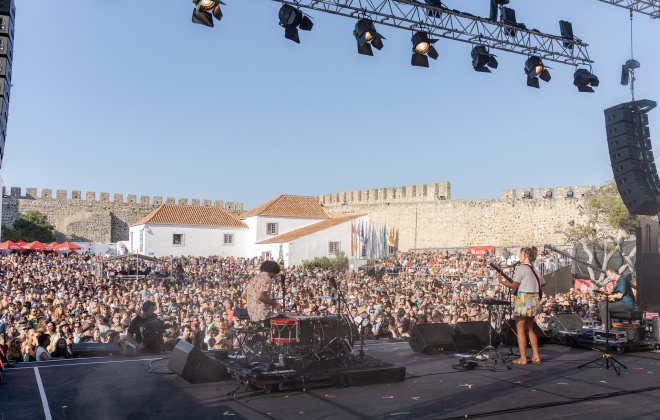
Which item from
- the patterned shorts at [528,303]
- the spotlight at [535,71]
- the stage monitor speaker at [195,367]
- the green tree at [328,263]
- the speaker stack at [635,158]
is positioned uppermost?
the spotlight at [535,71]

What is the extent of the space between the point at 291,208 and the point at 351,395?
33.4 meters

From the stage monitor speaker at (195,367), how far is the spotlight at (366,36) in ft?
17.9

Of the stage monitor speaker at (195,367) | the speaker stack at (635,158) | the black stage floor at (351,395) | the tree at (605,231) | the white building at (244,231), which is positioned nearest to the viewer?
the black stage floor at (351,395)

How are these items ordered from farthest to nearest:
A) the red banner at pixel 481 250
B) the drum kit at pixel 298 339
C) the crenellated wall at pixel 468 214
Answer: the crenellated wall at pixel 468 214 → the red banner at pixel 481 250 → the drum kit at pixel 298 339

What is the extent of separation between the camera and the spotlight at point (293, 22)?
8.28m

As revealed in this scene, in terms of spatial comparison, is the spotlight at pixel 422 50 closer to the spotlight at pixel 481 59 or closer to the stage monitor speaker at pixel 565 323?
the spotlight at pixel 481 59

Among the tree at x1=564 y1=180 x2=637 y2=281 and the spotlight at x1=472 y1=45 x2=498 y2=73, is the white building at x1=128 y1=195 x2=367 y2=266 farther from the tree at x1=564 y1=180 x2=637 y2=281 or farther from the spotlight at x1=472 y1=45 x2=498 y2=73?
the spotlight at x1=472 y1=45 x2=498 y2=73

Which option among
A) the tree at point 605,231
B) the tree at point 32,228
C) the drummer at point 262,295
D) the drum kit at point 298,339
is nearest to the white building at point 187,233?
the tree at point 32,228

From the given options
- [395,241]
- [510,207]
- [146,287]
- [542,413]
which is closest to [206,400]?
[542,413]

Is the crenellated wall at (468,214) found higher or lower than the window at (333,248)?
higher

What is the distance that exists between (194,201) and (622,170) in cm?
3651

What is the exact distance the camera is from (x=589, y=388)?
5.32 m

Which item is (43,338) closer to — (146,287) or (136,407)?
(136,407)

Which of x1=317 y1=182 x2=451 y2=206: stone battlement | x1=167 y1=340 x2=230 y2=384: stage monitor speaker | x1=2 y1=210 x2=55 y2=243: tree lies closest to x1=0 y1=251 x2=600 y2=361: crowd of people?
x1=167 y1=340 x2=230 y2=384: stage monitor speaker
